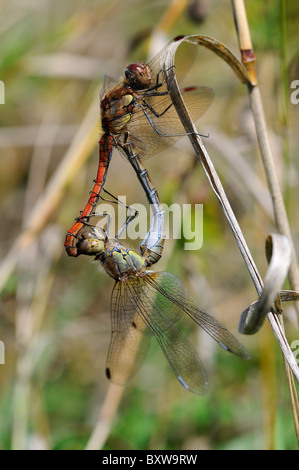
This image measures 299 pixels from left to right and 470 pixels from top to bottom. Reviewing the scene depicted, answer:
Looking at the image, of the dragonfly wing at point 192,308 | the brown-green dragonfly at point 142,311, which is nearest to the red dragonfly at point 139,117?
the brown-green dragonfly at point 142,311

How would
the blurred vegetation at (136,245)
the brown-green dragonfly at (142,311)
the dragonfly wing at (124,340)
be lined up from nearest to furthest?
the brown-green dragonfly at (142,311), the dragonfly wing at (124,340), the blurred vegetation at (136,245)

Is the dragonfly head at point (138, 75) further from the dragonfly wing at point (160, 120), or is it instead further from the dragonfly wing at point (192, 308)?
the dragonfly wing at point (192, 308)

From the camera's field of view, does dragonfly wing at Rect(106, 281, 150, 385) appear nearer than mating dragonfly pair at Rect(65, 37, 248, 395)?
No

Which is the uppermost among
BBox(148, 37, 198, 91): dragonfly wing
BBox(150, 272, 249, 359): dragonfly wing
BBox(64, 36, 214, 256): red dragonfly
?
BBox(148, 37, 198, 91): dragonfly wing

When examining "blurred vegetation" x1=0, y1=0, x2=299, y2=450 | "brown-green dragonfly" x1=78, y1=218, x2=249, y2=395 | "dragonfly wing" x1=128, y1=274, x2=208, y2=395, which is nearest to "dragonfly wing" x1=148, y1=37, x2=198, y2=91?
"blurred vegetation" x1=0, y1=0, x2=299, y2=450

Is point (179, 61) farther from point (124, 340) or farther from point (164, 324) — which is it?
point (124, 340)

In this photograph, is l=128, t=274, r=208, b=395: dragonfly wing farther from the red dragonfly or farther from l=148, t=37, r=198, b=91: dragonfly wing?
l=148, t=37, r=198, b=91: dragonfly wing
